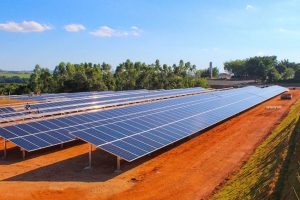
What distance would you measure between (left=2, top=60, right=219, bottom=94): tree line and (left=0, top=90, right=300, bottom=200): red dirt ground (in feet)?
199

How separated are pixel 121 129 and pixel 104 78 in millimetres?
72071

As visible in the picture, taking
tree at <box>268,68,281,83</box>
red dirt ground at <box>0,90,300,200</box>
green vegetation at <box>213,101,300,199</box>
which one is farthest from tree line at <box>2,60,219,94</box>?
green vegetation at <box>213,101,300,199</box>

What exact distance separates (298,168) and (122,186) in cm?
973

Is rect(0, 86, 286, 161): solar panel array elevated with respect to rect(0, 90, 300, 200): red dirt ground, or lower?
elevated

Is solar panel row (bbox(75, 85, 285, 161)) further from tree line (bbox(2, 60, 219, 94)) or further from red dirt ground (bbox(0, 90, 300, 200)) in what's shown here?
tree line (bbox(2, 60, 219, 94))

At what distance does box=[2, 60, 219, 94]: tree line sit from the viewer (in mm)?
93188

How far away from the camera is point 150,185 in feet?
72.0

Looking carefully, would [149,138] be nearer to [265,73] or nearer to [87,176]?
[87,176]

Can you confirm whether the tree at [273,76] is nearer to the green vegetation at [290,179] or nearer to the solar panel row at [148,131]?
the solar panel row at [148,131]

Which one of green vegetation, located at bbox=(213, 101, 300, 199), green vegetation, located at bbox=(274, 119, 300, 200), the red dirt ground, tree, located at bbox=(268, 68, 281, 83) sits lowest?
the red dirt ground

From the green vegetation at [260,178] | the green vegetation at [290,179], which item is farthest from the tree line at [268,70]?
the green vegetation at [290,179]

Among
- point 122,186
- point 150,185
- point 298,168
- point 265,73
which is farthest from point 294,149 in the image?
point 265,73

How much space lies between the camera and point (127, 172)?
24.6 m

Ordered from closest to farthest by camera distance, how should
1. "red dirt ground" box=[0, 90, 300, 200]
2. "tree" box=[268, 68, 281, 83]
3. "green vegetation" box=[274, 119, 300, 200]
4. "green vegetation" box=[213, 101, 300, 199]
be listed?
1. "green vegetation" box=[274, 119, 300, 200]
2. "green vegetation" box=[213, 101, 300, 199]
3. "red dirt ground" box=[0, 90, 300, 200]
4. "tree" box=[268, 68, 281, 83]
